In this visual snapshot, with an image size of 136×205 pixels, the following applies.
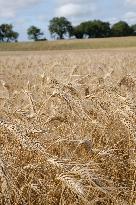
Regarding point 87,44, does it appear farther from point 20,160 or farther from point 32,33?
point 20,160

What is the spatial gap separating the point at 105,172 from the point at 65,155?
232mm

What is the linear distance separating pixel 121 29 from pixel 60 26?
552 inches

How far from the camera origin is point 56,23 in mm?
94125

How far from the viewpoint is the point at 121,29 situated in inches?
3391

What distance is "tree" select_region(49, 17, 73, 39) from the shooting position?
91.2 m

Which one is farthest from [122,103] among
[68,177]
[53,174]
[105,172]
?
[68,177]

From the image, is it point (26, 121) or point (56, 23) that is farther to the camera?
point (56, 23)

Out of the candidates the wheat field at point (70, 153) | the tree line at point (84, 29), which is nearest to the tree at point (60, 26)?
the tree line at point (84, 29)

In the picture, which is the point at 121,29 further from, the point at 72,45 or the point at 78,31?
the point at 72,45

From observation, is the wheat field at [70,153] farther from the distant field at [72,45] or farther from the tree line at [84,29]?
the tree line at [84,29]

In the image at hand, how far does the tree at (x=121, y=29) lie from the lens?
86.4m

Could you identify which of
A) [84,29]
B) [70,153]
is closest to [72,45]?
[84,29]

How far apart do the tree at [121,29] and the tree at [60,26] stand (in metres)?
8.72

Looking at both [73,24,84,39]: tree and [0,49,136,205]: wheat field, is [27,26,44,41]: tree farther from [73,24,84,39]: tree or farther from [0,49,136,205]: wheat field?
[0,49,136,205]: wheat field
